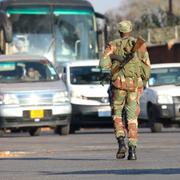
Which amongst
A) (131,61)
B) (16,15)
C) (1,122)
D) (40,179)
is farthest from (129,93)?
(16,15)

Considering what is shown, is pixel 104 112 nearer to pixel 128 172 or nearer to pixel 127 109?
pixel 127 109

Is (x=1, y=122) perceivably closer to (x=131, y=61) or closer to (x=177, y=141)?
(x=177, y=141)

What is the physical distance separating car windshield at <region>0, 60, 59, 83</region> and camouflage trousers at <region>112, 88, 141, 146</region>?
837 centimetres

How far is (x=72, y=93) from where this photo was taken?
23203 mm

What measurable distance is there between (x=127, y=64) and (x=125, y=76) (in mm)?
167

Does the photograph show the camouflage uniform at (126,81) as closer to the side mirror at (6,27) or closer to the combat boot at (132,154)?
the combat boot at (132,154)

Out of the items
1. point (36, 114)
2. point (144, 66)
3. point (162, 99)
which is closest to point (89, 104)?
point (162, 99)

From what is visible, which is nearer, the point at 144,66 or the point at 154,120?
the point at 144,66

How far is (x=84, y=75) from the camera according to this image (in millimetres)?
24078

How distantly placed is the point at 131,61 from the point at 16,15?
15.3 metres

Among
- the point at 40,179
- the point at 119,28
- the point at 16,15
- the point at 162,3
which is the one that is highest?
the point at 162,3

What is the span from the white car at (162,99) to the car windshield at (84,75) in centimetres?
138

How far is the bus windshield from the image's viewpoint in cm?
2825

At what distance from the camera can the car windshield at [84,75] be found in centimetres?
2381
